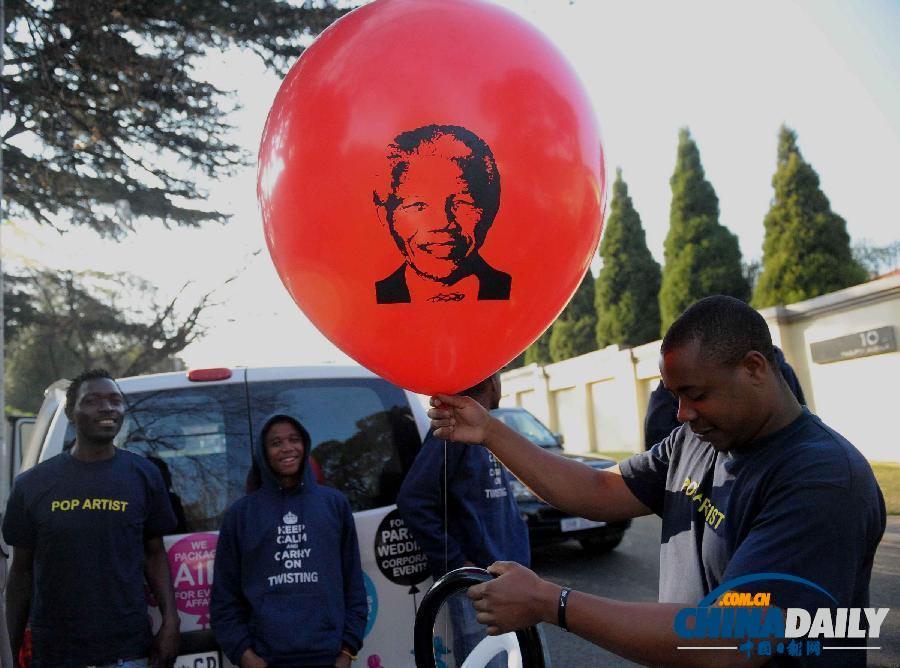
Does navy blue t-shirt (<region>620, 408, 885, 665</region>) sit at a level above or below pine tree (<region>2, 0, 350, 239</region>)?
below

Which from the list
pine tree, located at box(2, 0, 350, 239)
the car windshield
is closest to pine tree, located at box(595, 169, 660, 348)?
the car windshield

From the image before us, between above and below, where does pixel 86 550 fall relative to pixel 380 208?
below

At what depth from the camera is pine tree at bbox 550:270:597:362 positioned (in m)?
33.1

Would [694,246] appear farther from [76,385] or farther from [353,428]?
[76,385]

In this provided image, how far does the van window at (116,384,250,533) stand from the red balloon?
4.72ft

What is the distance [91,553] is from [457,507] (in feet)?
5.05

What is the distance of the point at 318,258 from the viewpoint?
6.92 feet

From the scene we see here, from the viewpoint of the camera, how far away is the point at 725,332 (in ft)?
6.31

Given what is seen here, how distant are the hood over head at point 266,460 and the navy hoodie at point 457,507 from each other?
43cm

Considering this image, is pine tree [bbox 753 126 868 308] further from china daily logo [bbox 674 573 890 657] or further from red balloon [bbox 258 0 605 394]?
china daily logo [bbox 674 573 890 657]

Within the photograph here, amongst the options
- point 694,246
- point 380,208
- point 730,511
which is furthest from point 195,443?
point 694,246

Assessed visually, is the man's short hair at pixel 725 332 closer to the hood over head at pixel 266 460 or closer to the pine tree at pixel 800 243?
the hood over head at pixel 266 460

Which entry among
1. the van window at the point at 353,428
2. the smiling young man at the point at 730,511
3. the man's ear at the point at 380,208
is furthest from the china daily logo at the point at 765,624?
the van window at the point at 353,428

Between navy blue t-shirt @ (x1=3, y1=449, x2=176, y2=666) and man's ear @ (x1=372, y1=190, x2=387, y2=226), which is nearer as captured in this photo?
man's ear @ (x1=372, y1=190, x2=387, y2=226)
